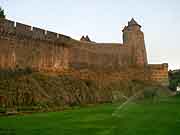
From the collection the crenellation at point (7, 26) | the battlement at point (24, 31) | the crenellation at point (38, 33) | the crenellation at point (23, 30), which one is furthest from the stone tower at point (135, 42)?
the crenellation at point (7, 26)

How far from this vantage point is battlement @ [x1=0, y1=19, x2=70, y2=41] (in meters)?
22.9

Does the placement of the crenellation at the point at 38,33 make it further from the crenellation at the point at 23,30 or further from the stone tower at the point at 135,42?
the stone tower at the point at 135,42

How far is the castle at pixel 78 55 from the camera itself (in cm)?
2352

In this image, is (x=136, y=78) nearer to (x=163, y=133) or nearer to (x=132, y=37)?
(x=132, y=37)

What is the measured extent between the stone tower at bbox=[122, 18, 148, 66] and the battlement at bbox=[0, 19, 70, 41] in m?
16.3

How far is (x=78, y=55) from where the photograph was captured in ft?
107

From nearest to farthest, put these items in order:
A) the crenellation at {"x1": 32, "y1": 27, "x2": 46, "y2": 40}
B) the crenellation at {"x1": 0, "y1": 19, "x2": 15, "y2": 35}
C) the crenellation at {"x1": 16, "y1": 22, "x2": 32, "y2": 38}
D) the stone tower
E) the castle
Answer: the crenellation at {"x1": 0, "y1": 19, "x2": 15, "y2": 35} < the castle < the crenellation at {"x1": 16, "y1": 22, "x2": 32, "y2": 38} < the crenellation at {"x1": 32, "y1": 27, "x2": 46, "y2": 40} < the stone tower

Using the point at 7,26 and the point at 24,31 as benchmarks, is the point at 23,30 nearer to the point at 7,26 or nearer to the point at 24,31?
the point at 24,31

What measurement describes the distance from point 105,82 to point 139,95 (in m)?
3.79

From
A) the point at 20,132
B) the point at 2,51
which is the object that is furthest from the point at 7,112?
the point at 2,51

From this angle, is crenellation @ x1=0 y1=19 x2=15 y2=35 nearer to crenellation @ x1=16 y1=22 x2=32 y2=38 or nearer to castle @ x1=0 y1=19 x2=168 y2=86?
castle @ x1=0 y1=19 x2=168 y2=86

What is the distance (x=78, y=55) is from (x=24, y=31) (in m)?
9.10

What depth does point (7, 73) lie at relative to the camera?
21750 millimetres

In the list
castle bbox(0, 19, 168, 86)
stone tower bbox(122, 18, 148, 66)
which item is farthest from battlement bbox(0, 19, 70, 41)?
stone tower bbox(122, 18, 148, 66)
